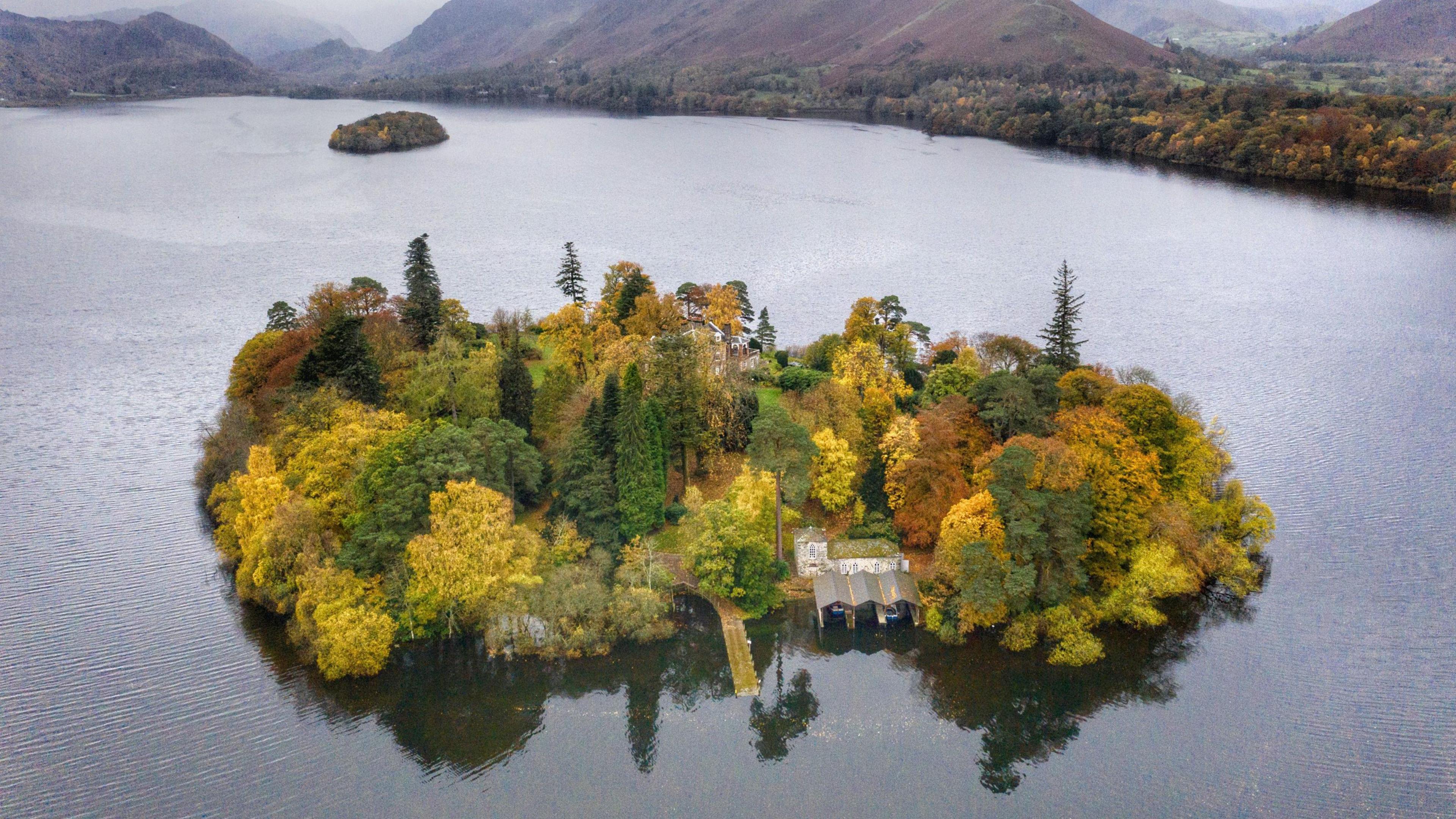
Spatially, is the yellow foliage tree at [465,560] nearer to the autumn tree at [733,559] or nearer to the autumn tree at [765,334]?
the autumn tree at [733,559]

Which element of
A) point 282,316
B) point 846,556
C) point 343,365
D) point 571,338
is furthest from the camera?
point 282,316

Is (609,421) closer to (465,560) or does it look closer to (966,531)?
(465,560)

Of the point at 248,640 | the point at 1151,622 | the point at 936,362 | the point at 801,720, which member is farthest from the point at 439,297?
the point at 1151,622

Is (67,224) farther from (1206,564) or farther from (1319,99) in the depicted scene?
(1319,99)

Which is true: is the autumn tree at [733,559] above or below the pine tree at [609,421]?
below

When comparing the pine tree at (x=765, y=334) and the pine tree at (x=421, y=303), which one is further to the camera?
the pine tree at (x=765, y=334)

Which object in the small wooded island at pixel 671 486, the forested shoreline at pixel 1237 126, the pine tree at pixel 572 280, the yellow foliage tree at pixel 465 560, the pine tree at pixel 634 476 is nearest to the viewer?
the yellow foliage tree at pixel 465 560

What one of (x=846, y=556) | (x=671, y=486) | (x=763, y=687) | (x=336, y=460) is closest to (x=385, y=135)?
(x=336, y=460)

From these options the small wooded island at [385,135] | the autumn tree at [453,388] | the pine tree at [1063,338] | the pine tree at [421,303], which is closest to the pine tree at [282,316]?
the pine tree at [421,303]
